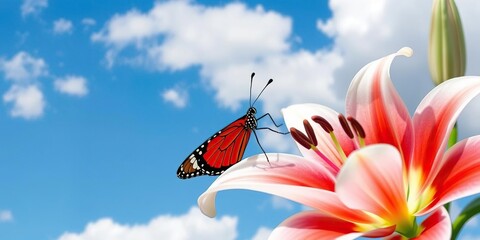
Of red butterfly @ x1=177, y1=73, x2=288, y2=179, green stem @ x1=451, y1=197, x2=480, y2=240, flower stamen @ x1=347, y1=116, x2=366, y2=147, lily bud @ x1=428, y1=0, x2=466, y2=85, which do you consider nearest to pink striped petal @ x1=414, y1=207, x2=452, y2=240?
green stem @ x1=451, y1=197, x2=480, y2=240

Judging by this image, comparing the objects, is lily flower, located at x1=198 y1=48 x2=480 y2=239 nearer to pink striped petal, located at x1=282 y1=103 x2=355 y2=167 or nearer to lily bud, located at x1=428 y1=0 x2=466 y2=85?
pink striped petal, located at x1=282 y1=103 x2=355 y2=167

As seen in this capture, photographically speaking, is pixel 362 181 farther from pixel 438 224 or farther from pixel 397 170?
pixel 438 224

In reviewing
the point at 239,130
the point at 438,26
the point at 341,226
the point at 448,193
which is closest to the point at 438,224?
the point at 448,193

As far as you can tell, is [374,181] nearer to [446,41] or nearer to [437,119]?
[437,119]

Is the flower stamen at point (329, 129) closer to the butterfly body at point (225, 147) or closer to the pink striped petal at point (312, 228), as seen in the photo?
the pink striped petal at point (312, 228)

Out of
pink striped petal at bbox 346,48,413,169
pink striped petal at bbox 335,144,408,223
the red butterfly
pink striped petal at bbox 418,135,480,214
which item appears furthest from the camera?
the red butterfly

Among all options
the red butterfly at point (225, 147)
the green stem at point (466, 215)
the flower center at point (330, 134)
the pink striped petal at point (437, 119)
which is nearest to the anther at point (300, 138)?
the flower center at point (330, 134)

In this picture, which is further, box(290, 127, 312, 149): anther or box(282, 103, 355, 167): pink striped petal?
box(282, 103, 355, 167): pink striped petal
